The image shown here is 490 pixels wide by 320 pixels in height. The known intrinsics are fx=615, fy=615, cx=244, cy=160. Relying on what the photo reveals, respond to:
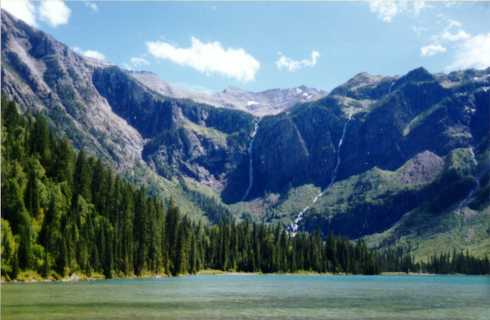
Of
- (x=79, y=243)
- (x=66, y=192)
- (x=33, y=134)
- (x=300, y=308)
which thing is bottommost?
(x=300, y=308)

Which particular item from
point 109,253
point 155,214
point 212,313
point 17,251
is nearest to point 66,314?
point 212,313

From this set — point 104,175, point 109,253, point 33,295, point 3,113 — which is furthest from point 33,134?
point 33,295

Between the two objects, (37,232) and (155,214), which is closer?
(37,232)

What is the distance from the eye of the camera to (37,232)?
142000 millimetres

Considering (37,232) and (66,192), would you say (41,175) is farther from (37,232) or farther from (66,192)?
(37,232)

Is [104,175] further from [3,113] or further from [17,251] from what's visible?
[17,251]

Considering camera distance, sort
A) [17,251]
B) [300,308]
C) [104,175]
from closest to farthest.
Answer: [300,308] < [17,251] < [104,175]

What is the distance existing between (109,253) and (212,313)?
103928mm

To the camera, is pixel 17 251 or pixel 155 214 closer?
pixel 17 251

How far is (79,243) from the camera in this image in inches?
5881

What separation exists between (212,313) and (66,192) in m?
113

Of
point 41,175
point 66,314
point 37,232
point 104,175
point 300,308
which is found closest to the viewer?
point 66,314

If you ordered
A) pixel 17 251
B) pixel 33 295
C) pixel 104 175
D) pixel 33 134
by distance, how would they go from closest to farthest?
pixel 33 295
pixel 17 251
pixel 33 134
pixel 104 175

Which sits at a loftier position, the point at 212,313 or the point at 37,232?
the point at 37,232
